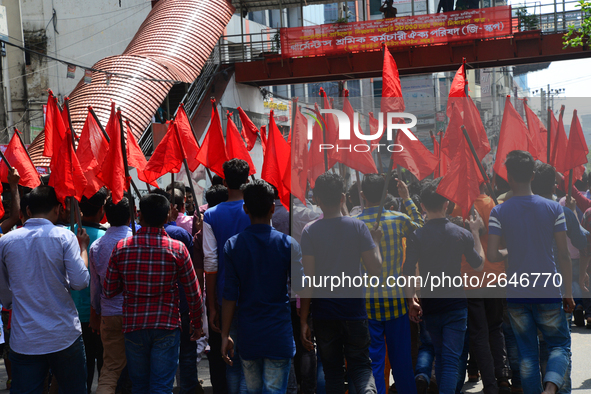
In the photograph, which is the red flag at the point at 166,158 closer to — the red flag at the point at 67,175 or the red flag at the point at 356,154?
the red flag at the point at 67,175

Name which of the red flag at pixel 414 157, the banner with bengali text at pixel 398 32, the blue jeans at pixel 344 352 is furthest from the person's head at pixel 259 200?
the banner with bengali text at pixel 398 32

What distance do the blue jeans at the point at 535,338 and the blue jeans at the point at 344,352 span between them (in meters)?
1.15

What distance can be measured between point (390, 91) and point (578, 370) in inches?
130

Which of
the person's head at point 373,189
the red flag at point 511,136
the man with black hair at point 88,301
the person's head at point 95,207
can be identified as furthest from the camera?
the red flag at point 511,136

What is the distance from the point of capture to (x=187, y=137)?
25.5 feet

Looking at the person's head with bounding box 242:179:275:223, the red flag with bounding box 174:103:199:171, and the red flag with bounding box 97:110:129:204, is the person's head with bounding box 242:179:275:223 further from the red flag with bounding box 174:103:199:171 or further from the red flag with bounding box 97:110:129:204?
the red flag with bounding box 174:103:199:171

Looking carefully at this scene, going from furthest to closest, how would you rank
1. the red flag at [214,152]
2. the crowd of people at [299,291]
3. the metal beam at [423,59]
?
1. the metal beam at [423,59]
2. the red flag at [214,152]
3. the crowd of people at [299,291]

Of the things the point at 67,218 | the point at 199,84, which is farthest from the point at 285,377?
the point at 199,84

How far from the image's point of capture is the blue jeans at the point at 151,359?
4023 mm

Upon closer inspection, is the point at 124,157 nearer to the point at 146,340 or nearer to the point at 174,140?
the point at 174,140

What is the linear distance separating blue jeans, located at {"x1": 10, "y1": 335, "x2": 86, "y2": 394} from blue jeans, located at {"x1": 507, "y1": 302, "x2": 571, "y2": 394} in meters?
3.03

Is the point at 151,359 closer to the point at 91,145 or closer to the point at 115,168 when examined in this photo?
the point at 115,168

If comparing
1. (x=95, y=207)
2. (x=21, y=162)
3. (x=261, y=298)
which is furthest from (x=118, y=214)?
(x=21, y=162)

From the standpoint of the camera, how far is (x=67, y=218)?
18.4ft
